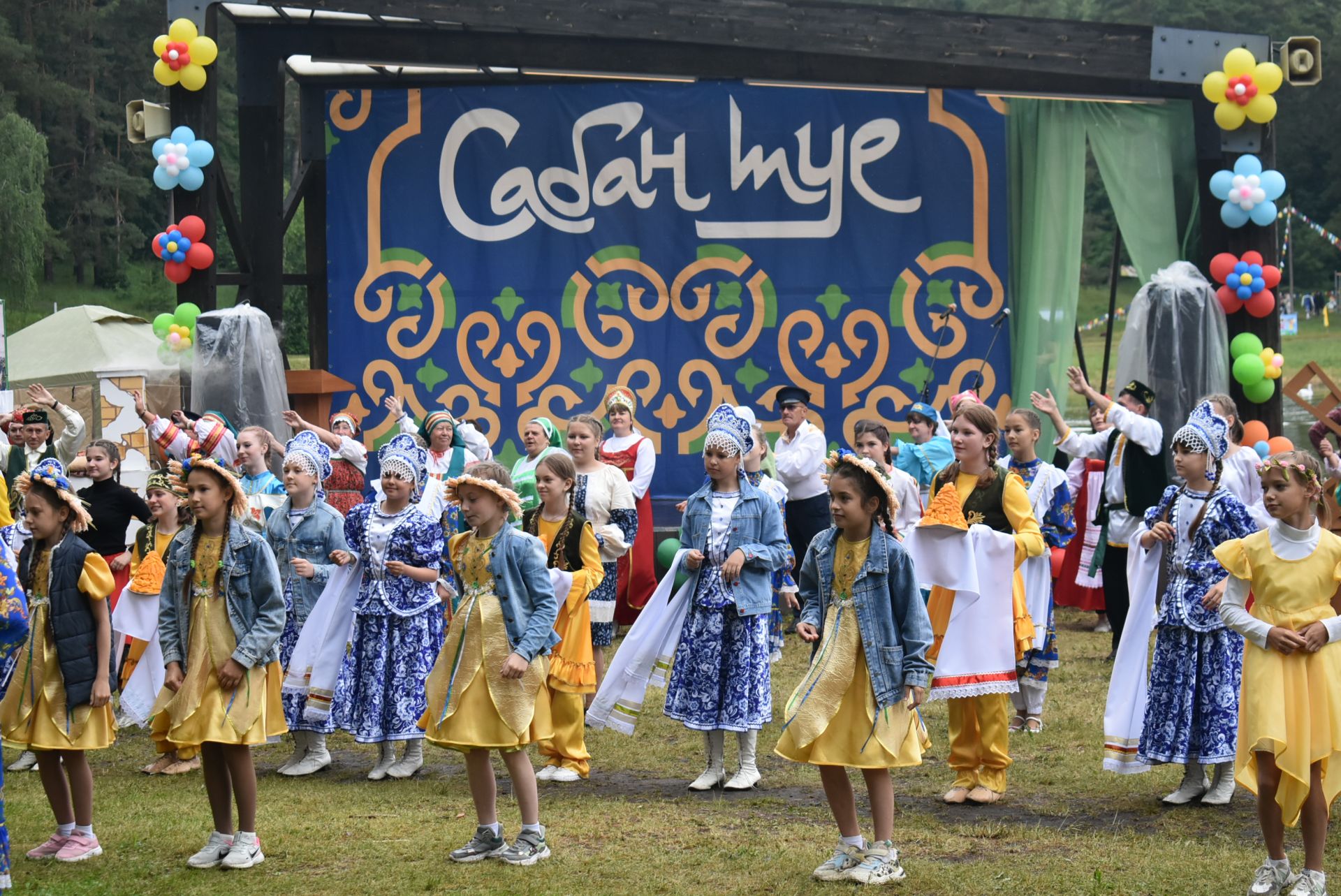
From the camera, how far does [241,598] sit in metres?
5.72

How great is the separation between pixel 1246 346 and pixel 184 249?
834cm

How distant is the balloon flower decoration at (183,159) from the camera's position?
12.5 m

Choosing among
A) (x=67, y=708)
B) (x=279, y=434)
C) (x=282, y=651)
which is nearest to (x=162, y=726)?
(x=67, y=708)

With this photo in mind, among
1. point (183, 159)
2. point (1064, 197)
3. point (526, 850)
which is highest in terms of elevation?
point (183, 159)

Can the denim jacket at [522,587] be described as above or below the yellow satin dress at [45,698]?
above

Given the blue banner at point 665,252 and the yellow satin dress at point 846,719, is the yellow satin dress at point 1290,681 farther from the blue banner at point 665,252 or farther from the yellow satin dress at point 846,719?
the blue banner at point 665,252

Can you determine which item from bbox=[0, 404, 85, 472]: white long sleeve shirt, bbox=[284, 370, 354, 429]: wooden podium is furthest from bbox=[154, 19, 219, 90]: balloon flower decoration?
bbox=[0, 404, 85, 472]: white long sleeve shirt

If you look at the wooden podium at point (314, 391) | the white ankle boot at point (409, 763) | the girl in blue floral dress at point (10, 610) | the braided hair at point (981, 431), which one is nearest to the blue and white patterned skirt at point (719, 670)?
the braided hair at point (981, 431)

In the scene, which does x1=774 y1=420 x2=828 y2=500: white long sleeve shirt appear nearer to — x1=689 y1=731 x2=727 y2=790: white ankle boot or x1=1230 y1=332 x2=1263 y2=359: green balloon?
x1=1230 y1=332 x2=1263 y2=359: green balloon

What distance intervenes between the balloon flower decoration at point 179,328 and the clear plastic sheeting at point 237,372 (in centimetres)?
5

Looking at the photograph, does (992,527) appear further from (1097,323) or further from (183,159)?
(1097,323)

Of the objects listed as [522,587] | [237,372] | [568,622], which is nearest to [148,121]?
[237,372]

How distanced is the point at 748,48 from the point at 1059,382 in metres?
3.90

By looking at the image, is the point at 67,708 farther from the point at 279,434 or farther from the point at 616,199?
the point at 616,199
